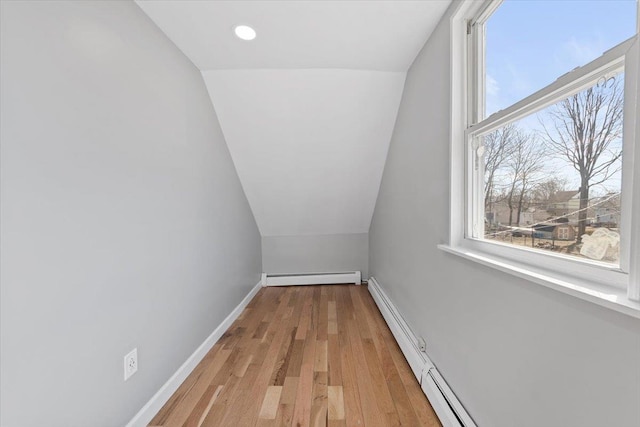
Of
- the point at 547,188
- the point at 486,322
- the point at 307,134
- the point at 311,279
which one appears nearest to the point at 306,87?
the point at 307,134

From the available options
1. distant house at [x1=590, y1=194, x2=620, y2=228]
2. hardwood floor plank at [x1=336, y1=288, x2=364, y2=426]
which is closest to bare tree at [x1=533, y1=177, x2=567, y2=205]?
distant house at [x1=590, y1=194, x2=620, y2=228]

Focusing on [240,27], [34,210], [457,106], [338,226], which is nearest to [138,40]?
[240,27]

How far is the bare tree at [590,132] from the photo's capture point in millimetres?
684

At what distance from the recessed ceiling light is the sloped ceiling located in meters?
0.04

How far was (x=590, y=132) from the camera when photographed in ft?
2.44

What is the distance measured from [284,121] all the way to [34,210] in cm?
182

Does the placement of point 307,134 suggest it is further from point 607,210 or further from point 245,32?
point 607,210

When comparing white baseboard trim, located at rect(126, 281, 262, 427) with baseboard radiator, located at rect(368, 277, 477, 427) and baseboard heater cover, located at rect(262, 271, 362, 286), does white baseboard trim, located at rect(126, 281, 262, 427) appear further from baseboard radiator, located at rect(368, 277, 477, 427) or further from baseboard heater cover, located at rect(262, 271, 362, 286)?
baseboard radiator, located at rect(368, 277, 477, 427)

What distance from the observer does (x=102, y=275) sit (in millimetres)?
1074

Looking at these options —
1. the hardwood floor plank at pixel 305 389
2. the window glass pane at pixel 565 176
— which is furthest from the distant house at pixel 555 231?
the hardwood floor plank at pixel 305 389

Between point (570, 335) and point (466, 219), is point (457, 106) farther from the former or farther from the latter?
point (570, 335)

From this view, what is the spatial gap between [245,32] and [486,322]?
201cm

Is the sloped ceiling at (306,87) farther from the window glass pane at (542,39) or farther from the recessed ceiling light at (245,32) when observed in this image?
the window glass pane at (542,39)

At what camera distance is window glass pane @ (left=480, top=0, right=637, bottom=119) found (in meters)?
0.71
